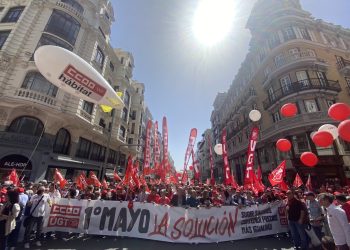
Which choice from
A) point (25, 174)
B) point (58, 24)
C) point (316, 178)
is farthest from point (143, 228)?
point (58, 24)

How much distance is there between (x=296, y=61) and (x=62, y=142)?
81.8ft

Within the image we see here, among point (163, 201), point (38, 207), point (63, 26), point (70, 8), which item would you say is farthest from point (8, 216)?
point (70, 8)

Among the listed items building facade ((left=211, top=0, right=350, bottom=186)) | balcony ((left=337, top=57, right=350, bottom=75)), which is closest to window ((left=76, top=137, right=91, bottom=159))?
building facade ((left=211, top=0, right=350, bottom=186))

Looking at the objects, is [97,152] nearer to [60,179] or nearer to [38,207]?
[60,179]

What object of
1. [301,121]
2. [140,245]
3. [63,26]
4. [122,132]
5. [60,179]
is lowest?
[140,245]

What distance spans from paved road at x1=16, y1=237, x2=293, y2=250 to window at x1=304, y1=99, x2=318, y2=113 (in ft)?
53.7

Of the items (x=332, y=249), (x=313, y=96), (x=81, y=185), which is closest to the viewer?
(x=332, y=249)

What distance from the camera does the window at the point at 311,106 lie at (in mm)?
18781

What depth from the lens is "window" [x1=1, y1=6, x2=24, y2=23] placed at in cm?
1711

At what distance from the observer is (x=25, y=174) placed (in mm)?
13883

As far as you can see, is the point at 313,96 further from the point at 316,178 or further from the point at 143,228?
the point at 143,228

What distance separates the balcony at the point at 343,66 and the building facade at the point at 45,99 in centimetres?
2648

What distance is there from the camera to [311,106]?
19.0m

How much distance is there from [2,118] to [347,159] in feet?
97.7
